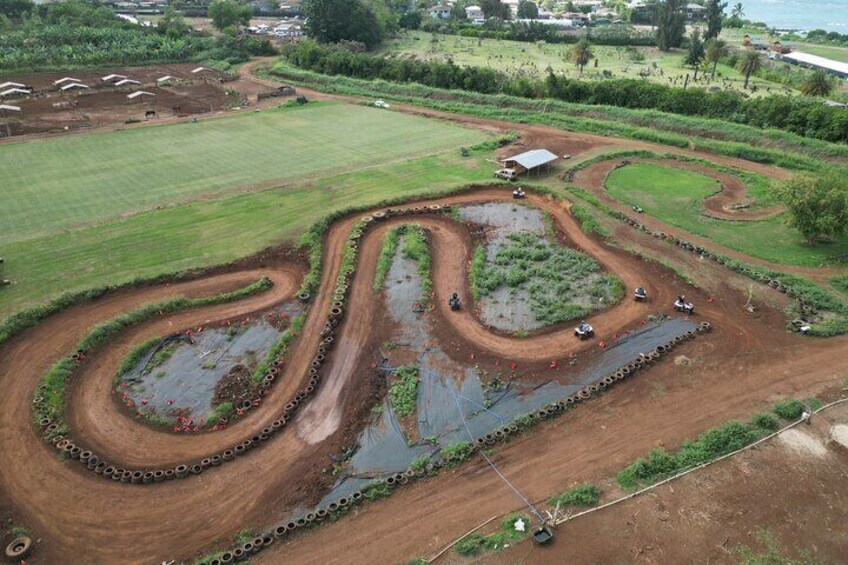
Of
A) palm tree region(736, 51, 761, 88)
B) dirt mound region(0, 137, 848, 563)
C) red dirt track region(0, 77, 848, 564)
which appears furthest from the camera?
palm tree region(736, 51, 761, 88)

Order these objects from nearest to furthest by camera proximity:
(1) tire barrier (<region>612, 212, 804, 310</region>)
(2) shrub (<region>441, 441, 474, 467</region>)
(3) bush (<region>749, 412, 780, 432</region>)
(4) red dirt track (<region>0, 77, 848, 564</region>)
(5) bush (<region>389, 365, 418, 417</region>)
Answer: (4) red dirt track (<region>0, 77, 848, 564</region>), (2) shrub (<region>441, 441, 474, 467</region>), (3) bush (<region>749, 412, 780, 432</region>), (5) bush (<region>389, 365, 418, 417</region>), (1) tire barrier (<region>612, 212, 804, 310</region>)

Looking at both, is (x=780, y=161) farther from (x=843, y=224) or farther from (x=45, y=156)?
(x=45, y=156)

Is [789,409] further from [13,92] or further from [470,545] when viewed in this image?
[13,92]

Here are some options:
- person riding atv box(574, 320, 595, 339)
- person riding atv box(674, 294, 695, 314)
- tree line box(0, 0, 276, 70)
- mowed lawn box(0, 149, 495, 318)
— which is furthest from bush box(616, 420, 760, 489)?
tree line box(0, 0, 276, 70)

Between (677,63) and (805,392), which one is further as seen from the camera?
(677,63)

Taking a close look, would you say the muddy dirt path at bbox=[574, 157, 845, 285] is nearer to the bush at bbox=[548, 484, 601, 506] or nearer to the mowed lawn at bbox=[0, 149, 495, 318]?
the mowed lawn at bbox=[0, 149, 495, 318]

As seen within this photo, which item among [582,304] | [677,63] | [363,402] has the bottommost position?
[363,402]

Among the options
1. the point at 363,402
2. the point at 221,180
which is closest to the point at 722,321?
the point at 363,402
